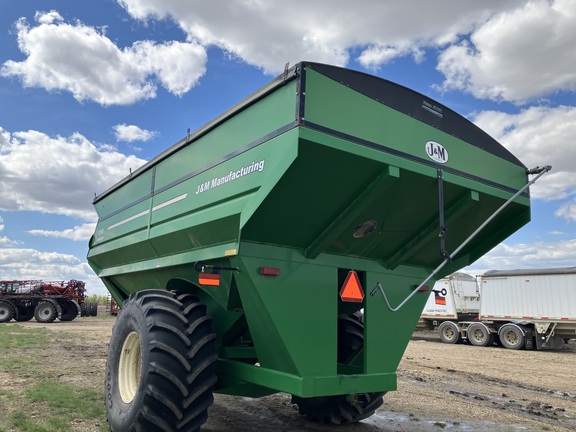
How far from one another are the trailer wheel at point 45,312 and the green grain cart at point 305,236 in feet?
68.0

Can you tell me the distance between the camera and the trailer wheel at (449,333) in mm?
18312

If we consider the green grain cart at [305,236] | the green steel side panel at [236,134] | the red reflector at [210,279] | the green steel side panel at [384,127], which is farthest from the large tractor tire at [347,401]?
the green steel side panel at [236,134]

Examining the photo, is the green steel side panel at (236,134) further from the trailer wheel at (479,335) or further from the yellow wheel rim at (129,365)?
the trailer wheel at (479,335)

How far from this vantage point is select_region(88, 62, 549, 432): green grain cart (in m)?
3.43

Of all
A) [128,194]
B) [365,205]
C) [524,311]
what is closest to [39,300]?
[128,194]

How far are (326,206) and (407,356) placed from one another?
10518 millimetres

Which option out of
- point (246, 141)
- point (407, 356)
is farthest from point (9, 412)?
point (407, 356)

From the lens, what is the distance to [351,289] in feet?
13.0

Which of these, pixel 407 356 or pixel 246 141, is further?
pixel 407 356

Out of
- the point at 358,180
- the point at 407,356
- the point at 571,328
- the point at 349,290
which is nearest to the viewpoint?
the point at 358,180

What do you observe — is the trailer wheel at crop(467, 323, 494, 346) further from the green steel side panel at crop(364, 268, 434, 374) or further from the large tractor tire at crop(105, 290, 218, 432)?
the large tractor tire at crop(105, 290, 218, 432)

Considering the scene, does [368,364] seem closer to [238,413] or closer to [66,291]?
[238,413]

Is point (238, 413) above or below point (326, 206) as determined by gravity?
below

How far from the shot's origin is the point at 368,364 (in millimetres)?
4152
